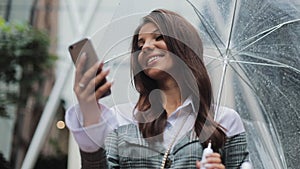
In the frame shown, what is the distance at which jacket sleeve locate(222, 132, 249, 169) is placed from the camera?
1.23 m

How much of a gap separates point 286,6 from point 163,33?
1.67ft

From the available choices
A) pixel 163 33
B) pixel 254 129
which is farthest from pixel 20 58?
pixel 163 33

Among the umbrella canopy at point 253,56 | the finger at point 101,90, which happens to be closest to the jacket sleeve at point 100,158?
the finger at point 101,90

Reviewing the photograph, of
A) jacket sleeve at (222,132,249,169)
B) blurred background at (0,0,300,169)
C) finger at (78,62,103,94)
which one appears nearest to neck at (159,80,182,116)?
jacket sleeve at (222,132,249,169)

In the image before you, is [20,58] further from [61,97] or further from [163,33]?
[163,33]

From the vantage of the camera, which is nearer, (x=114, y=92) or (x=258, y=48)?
(x=114, y=92)

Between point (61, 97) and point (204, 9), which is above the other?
point (61, 97)

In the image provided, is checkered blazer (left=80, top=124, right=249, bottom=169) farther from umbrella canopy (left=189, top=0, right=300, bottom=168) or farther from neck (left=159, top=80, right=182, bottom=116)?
umbrella canopy (left=189, top=0, right=300, bottom=168)

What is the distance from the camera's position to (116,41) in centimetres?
135

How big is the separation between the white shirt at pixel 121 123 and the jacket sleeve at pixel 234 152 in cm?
2

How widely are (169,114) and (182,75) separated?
86 millimetres

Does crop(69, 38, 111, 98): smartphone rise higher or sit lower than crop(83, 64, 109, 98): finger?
higher

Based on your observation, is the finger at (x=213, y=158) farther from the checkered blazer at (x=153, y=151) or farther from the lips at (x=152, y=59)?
the lips at (x=152, y=59)

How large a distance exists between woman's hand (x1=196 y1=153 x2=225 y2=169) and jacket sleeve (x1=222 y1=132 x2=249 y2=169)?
66mm
